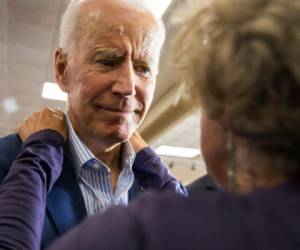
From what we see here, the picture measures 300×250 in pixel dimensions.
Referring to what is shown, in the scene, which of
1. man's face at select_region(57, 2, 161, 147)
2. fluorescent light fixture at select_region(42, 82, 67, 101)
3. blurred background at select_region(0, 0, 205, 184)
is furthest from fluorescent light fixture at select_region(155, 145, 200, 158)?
man's face at select_region(57, 2, 161, 147)

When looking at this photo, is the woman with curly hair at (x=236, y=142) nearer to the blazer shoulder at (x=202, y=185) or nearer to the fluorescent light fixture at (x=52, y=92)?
the blazer shoulder at (x=202, y=185)

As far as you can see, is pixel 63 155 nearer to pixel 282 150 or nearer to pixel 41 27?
pixel 282 150

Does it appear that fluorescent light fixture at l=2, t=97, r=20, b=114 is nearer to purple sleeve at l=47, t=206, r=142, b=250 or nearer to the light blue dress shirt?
the light blue dress shirt

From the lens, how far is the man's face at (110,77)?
120 centimetres

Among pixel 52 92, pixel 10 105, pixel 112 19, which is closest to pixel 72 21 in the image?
pixel 112 19

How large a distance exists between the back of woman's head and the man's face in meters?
0.64

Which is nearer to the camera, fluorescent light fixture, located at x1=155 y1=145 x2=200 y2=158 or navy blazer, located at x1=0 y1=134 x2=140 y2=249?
navy blazer, located at x1=0 y1=134 x2=140 y2=249

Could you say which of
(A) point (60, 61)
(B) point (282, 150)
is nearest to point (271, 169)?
(B) point (282, 150)

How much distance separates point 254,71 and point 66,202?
2.34 feet

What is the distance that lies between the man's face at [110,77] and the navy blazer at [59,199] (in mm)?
124

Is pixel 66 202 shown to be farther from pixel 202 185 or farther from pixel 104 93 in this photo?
pixel 202 185

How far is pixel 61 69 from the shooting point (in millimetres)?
1312

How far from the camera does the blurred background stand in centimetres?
370

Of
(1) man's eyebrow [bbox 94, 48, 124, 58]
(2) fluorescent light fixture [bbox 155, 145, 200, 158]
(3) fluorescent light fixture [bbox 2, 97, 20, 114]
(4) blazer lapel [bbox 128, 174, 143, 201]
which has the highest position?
(1) man's eyebrow [bbox 94, 48, 124, 58]
